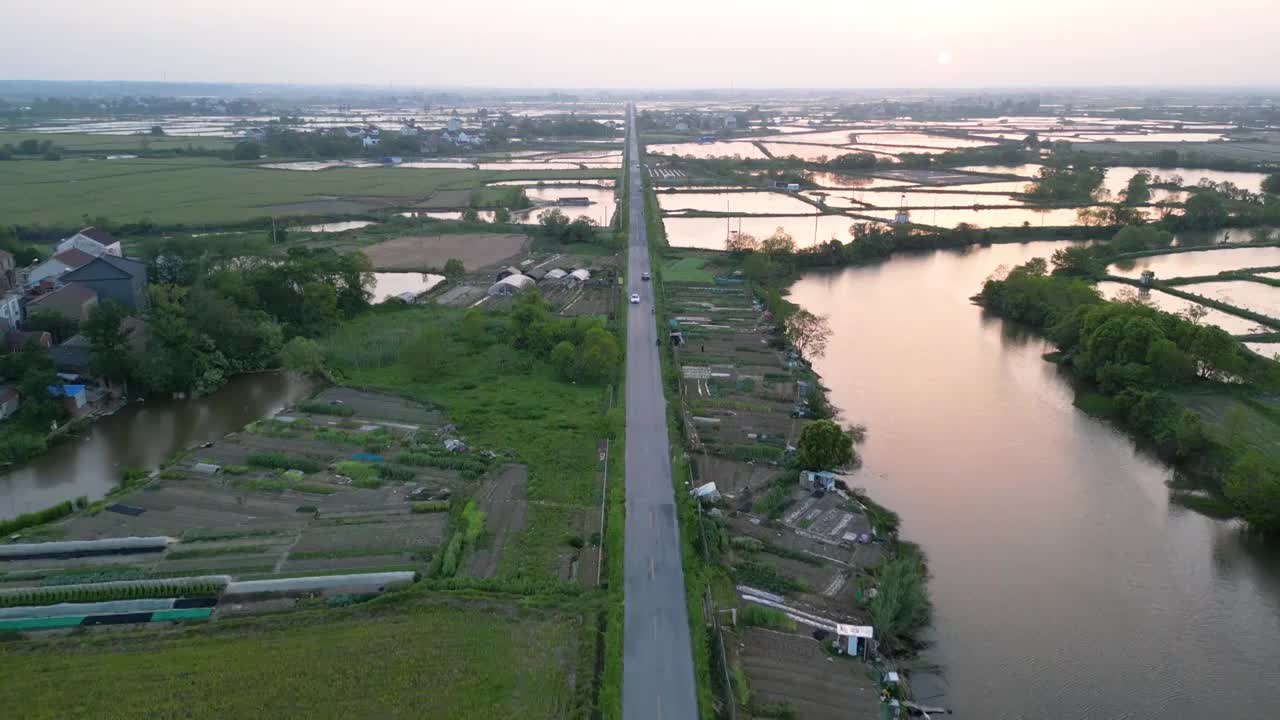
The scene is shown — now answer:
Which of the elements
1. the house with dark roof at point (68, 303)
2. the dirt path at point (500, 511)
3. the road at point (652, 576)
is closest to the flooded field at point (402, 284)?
the house with dark roof at point (68, 303)

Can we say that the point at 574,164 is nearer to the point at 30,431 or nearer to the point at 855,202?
the point at 855,202

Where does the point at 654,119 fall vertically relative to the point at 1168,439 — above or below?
above

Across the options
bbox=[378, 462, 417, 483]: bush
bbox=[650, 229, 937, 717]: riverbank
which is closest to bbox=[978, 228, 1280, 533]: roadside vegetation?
bbox=[650, 229, 937, 717]: riverbank

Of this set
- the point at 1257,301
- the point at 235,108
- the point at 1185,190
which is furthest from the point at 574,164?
the point at 235,108

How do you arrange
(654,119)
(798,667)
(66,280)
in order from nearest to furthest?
(798,667), (66,280), (654,119)

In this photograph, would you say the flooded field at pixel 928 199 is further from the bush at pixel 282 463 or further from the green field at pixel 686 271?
the bush at pixel 282 463

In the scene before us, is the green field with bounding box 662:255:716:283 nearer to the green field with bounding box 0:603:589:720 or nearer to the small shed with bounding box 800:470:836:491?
the small shed with bounding box 800:470:836:491
